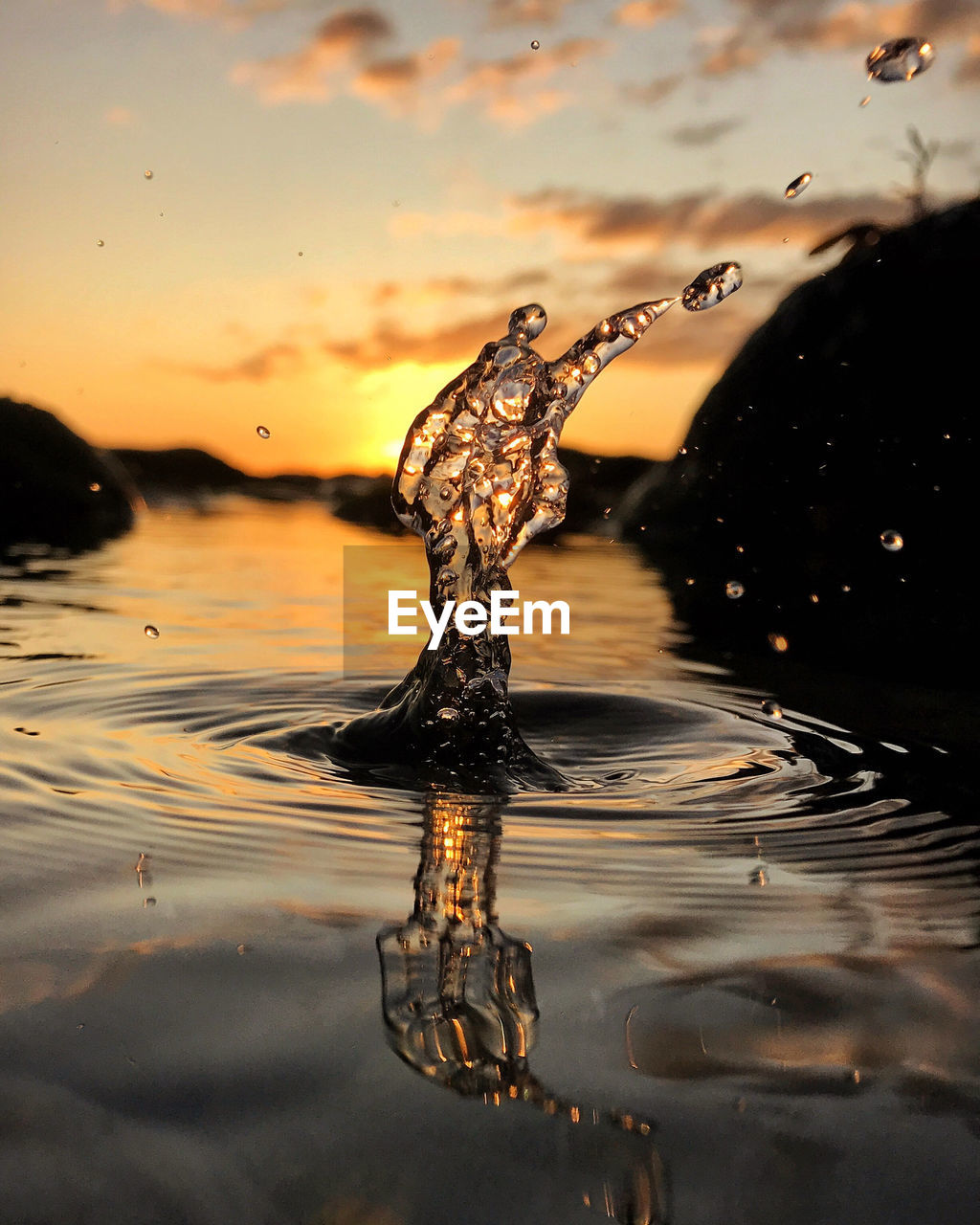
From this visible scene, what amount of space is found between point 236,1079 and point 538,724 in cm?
256

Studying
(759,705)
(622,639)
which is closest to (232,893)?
(759,705)

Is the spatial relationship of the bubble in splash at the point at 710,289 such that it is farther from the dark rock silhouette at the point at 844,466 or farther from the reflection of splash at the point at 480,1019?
the dark rock silhouette at the point at 844,466

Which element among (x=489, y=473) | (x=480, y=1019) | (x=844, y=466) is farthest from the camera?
(x=844, y=466)

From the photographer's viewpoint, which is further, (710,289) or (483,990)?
(710,289)

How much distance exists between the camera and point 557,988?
4.94 ft

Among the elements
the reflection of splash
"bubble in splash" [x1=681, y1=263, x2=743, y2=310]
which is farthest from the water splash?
the reflection of splash

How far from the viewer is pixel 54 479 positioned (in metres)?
15.3

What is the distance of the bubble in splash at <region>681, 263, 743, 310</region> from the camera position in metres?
3.84

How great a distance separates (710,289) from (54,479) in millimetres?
12957
